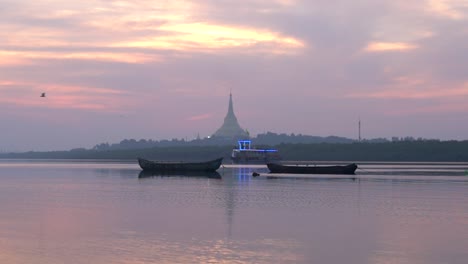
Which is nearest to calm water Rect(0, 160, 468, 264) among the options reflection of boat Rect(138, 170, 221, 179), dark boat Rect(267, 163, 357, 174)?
reflection of boat Rect(138, 170, 221, 179)

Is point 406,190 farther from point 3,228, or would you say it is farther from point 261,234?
point 3,228

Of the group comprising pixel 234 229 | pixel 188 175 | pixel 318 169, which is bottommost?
pixel 234 229

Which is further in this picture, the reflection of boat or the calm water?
the reflection of boat

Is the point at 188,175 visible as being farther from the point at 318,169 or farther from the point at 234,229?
the point at 234,229

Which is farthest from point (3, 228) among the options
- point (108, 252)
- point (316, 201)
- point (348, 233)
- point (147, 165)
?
point (147, 165)

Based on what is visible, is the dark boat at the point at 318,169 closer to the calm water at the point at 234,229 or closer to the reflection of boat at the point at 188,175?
the reflection of boat at the point at 188,175

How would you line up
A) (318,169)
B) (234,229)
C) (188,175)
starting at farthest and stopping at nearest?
(318,169) → (188,175) → (234,229)

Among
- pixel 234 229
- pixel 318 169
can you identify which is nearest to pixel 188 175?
pixel 318 169

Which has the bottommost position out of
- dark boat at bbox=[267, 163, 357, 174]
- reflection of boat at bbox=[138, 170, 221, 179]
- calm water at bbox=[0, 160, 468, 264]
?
calm water at bbox=[0, 160, 468, 264]

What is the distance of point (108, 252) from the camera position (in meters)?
27.0

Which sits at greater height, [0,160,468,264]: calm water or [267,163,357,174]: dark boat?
[267,163,357,174]: dark boat

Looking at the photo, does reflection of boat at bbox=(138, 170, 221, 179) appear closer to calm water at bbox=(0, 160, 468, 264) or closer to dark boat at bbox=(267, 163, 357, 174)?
dark boat at bbox=(267, 163, 357, 174)

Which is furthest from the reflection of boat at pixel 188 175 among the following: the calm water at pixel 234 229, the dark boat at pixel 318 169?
the calm water at pixel 234 229

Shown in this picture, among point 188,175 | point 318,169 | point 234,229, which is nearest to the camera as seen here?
point 234,229
